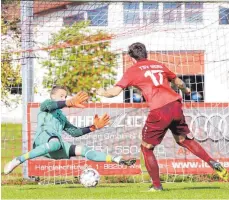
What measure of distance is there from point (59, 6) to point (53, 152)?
389 centimetres

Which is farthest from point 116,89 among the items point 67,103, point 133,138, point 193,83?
point 193,83

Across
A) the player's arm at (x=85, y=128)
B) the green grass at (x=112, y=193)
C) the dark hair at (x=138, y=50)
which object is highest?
the dark hair at (x=138, y=50)

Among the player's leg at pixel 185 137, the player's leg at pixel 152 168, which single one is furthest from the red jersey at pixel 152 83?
the player's leg at pixel 152 168

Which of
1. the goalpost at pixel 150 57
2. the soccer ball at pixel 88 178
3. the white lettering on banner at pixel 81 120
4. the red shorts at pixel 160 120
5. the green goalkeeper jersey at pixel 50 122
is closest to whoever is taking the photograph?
the red shorts at pixel 160 120

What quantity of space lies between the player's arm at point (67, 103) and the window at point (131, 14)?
8.66 feet

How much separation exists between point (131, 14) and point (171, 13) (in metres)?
0.58

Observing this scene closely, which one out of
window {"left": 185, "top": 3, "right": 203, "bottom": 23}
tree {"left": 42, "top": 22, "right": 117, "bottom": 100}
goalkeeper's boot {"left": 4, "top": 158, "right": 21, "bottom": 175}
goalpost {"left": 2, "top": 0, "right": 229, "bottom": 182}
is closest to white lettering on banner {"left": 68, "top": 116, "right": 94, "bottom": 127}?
goalpost {"left": 2, "top": 0, "right": 229, "bottom": 182}

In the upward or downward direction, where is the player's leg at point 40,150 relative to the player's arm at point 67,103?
downward

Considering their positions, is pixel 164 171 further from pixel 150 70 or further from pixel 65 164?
pixel 150 70

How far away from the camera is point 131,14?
541 inches

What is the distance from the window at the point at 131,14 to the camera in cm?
1370

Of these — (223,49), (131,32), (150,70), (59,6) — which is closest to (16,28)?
(59,6)

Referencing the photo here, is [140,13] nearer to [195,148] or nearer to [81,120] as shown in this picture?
[81,120]

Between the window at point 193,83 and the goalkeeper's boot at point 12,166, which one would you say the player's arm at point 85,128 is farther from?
the window at point 193,83
